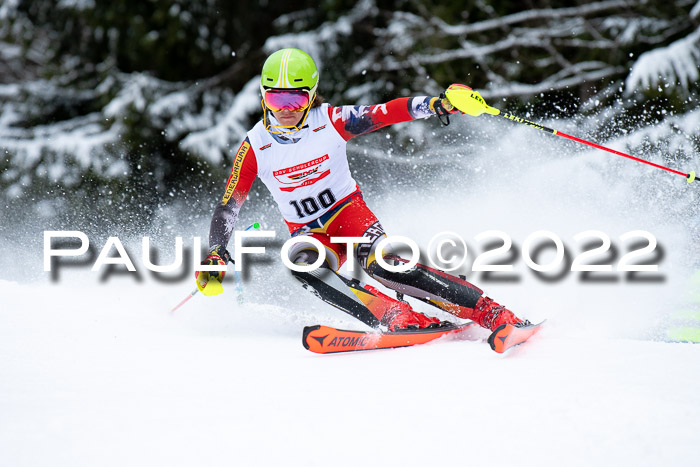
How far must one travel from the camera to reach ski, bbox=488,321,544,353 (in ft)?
8.87

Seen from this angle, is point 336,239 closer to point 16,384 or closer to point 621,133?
point 16,384

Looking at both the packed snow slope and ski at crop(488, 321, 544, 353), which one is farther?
ski at crop(488, 321, 544, 353)

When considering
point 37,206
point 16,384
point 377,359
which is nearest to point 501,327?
point 377,359

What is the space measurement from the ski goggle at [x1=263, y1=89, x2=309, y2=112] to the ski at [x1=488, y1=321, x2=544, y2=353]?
148cm

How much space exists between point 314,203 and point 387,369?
127 cm

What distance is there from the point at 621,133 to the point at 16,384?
5164 mm

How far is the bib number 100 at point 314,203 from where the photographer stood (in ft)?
11.5

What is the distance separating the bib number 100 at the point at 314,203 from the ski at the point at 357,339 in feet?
2.52

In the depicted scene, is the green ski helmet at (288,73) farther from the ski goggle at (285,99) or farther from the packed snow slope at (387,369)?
the packed snow slope at (387,369)

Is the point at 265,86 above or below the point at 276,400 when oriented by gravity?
above

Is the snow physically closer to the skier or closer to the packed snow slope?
the packed snow slope

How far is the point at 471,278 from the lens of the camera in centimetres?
452

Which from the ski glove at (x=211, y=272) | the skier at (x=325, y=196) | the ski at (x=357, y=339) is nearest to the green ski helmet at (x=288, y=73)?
the skier at (x=325, y=196)

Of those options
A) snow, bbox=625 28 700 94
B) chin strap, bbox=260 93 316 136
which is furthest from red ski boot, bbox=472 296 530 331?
snow, bbox=625 28 700 94
